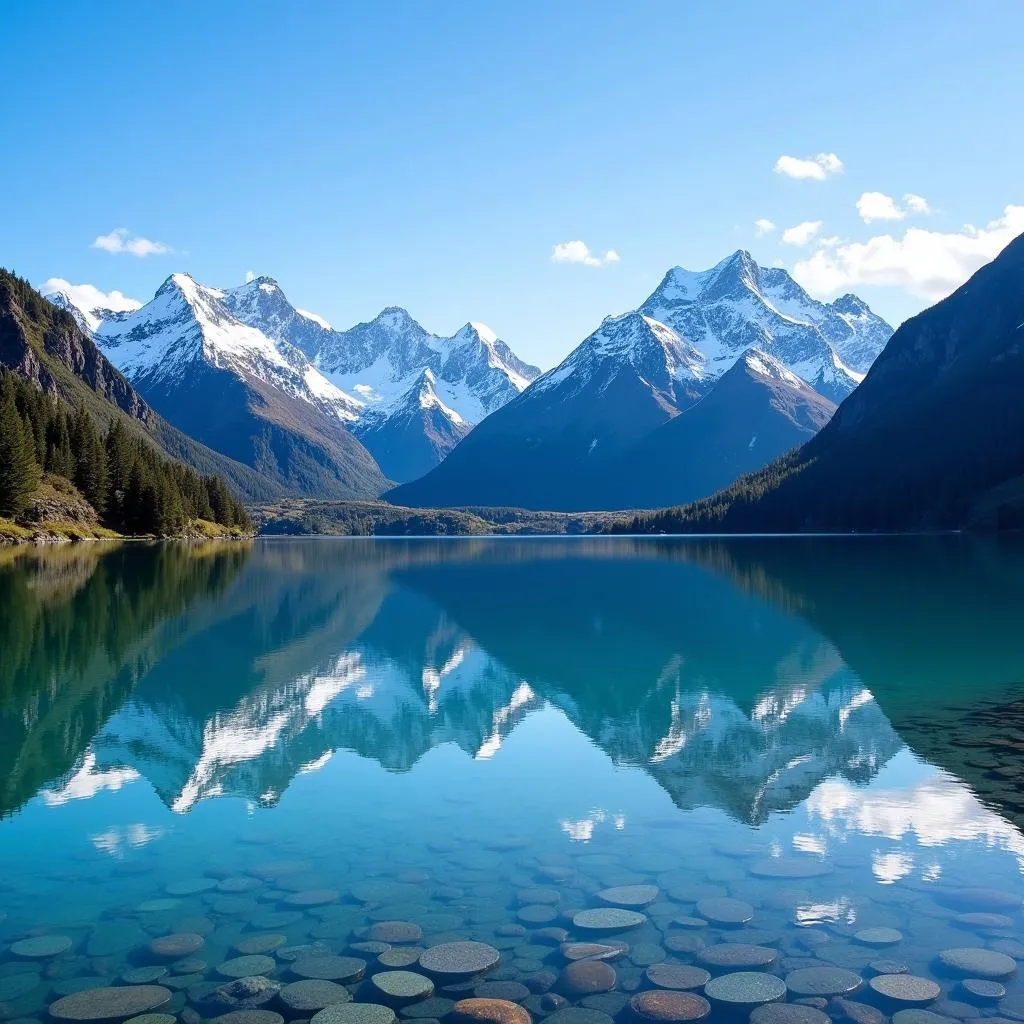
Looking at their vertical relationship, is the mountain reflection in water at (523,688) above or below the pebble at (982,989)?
above

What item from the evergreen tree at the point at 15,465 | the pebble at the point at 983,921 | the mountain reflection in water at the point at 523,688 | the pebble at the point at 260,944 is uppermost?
the evergreen tree at the point at 15,465

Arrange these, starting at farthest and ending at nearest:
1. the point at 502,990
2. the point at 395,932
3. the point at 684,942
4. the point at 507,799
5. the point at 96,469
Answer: the point at 96,469
the point at 507,799
the point at 395,932
the point at 684,942
the point at 502,990

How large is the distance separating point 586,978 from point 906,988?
12.5 feet

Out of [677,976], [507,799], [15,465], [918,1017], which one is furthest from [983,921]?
[15,465]

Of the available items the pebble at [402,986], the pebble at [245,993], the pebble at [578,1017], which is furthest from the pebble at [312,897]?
the pebble at [578,1017]

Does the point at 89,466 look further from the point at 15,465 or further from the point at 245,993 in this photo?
the point at 245,993

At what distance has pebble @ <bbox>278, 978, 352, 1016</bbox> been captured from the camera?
1097cm

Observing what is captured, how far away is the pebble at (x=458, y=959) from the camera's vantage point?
464 inches

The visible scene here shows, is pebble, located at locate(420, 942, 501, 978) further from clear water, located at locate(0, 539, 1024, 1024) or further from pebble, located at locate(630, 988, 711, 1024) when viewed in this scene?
pebble, located at locate(630, 988, 711, 1024)

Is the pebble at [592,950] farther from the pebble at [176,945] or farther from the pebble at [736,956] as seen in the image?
the pebble at [176,945]

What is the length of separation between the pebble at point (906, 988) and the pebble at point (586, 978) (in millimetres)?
3160

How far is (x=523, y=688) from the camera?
33094mm

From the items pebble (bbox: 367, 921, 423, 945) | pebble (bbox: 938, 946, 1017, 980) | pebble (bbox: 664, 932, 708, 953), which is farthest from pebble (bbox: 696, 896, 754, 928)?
pebble (bbox: 367, 921, 423, 945)

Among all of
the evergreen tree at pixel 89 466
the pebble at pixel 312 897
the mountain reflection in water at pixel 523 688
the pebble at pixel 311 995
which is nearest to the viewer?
the pebble at pixel 311 995
